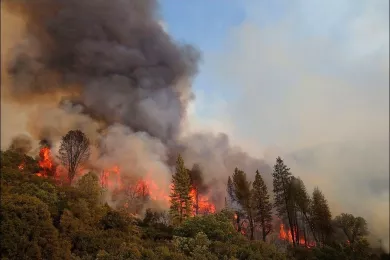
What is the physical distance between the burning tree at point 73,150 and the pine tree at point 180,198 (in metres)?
11.6

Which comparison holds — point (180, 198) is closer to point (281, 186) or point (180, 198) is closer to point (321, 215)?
point (281, 186)

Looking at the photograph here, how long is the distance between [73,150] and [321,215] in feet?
95.7

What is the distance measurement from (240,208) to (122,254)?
2978 centimetres

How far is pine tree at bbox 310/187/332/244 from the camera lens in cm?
3644

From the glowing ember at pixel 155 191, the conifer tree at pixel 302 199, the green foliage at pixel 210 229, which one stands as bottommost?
the green foliage at pixel 210 229

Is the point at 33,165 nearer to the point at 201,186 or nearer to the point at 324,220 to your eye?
the point at 201,186

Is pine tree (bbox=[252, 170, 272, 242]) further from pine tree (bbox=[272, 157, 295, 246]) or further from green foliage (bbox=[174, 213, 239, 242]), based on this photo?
green foliage (bbox=[174, 213, 239, 242])

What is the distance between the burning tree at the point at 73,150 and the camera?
41438mm

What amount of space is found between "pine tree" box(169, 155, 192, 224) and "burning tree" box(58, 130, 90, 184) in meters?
11.6

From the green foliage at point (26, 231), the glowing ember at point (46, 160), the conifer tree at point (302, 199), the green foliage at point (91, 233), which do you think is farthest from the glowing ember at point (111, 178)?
the green foliage at point (26, 231)

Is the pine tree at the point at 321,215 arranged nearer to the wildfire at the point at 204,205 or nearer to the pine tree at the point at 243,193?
the pine tree at the point at 243,193

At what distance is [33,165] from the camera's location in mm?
33062

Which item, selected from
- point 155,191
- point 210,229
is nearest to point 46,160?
point 155,191

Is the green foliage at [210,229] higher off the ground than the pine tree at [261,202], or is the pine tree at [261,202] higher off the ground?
the pine tree at [261,202]
